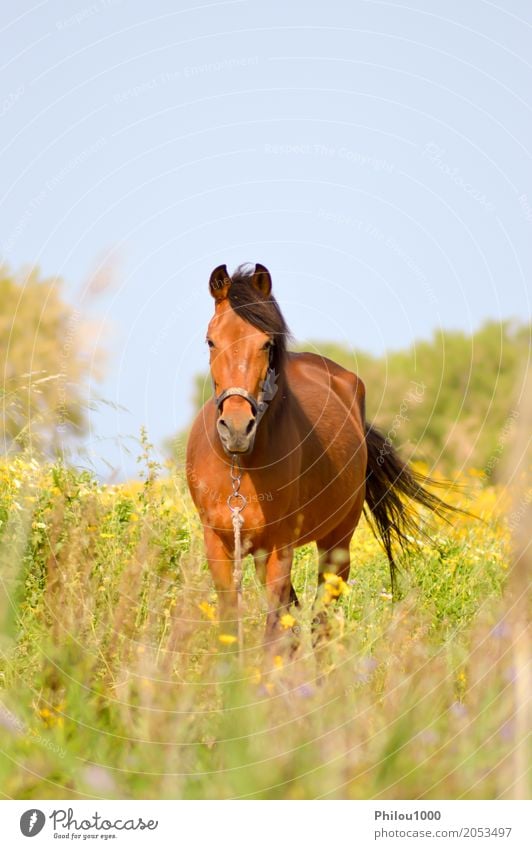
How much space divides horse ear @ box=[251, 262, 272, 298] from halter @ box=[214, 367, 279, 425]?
0.48 meters

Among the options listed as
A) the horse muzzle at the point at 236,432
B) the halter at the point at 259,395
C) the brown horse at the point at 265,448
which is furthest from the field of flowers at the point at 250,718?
the halter at the point at 259,395

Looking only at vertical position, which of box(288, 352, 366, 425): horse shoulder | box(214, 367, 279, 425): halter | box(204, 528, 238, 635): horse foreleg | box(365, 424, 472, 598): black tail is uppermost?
box(288, 352, 366, 425): horse shoulder

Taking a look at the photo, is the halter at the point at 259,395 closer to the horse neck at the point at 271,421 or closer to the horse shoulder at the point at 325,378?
the horse neck at the point at 271,421

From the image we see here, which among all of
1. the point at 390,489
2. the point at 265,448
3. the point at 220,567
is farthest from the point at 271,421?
the point at 390,489

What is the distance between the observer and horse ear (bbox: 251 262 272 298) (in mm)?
5863

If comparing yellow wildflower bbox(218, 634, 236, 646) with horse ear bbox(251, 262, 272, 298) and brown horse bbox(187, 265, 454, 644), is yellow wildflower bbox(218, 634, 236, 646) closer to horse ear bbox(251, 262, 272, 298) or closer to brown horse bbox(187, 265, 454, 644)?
brown horse bbox(187, 265, 454, 644)

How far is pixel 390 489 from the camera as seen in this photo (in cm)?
884

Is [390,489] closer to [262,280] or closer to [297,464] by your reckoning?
[297,464]

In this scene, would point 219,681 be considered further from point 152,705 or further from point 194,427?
point 194,427

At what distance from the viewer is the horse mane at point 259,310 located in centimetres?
564

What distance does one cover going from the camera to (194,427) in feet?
22.4

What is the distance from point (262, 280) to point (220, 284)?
251 millimetres
